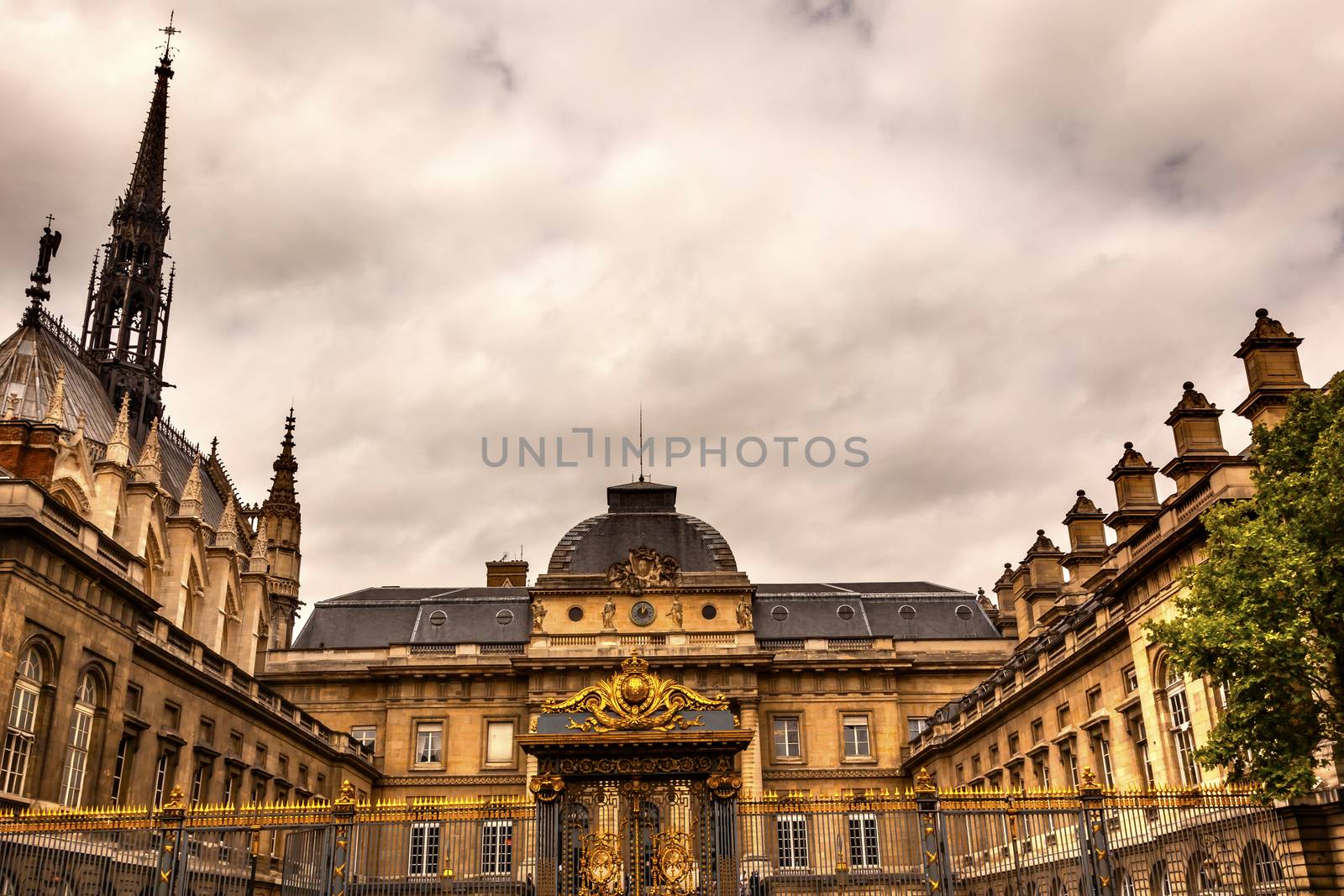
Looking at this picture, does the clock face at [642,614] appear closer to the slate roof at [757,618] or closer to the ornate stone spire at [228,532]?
the slate roof at [757,618]

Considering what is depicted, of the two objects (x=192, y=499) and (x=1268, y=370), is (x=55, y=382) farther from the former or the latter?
(x=1268, y=370)

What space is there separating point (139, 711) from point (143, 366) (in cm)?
3759

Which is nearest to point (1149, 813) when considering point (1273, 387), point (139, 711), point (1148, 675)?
point (1148, 675)

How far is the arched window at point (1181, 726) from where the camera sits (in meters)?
24.4

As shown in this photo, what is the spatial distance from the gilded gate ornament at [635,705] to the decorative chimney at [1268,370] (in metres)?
16.3

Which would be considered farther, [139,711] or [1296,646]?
[139,711]

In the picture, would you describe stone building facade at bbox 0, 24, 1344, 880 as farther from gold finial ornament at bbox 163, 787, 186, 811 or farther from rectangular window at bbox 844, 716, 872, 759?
gold finial ornament at bbox 163, 787, 186, 811

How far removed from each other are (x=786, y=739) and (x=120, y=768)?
97.5 feet

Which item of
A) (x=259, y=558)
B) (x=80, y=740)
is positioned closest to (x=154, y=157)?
(x=259, y=558)

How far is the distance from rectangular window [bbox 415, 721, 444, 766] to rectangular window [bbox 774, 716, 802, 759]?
49.2 ft

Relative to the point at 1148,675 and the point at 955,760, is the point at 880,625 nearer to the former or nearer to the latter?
the point at 955,760

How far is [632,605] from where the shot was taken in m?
52.3

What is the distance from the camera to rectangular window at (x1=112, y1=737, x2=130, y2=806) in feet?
92.9

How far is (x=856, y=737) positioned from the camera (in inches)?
2024
